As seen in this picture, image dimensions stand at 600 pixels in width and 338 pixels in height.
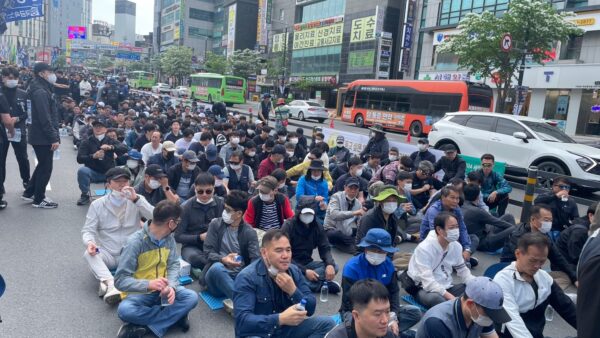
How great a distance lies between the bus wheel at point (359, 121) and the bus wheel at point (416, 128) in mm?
4276

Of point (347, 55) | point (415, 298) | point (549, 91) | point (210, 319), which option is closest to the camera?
point (210, 319)

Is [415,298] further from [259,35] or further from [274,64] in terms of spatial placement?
[259,35]

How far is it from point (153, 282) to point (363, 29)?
4365cm

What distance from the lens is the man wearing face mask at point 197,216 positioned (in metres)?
5.62

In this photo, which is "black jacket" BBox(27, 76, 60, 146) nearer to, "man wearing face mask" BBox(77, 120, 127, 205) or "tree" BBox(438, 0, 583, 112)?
"man wearing face mask" BBox(77, 120, 127, 205)

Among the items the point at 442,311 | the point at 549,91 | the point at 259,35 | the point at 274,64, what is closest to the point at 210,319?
the point at 442,311

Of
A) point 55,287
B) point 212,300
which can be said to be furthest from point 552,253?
point 55,287

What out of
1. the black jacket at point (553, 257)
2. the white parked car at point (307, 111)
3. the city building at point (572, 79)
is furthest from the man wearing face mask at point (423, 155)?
the white parked car at point (307, 111)

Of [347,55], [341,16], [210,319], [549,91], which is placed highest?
[341,16]

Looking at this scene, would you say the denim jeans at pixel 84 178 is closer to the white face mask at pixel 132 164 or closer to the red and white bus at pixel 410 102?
the white face mask at pixel 132 164

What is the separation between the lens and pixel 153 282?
394 centimetres

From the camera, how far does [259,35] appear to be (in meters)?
60.9

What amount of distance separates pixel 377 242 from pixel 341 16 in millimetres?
47133

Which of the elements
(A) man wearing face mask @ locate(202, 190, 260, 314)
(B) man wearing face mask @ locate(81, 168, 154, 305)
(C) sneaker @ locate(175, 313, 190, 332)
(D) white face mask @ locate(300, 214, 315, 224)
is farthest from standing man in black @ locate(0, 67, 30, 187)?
(D) white face mask @ locate(300, 214, 315, 224)
